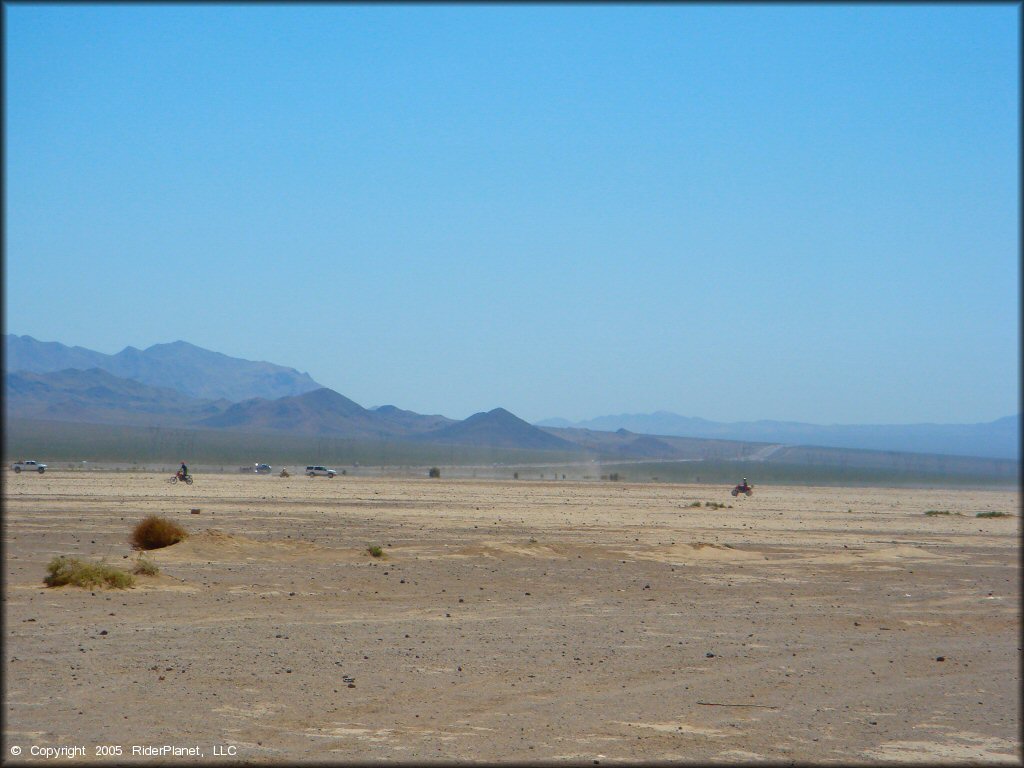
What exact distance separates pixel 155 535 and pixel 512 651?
11.7 metres

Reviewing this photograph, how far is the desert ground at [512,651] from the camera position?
31.4ft

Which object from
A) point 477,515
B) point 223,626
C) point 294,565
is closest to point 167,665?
point 223,626

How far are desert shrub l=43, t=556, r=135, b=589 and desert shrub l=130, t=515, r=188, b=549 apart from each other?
4709 mm

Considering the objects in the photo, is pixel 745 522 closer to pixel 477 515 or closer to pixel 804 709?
pixel 477 515

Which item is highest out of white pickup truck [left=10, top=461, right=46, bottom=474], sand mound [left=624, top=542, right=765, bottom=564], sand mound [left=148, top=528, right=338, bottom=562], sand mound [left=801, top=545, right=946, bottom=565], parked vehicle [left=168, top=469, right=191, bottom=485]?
white pickup truck [left=10, top=461, right=46, bottom=474]

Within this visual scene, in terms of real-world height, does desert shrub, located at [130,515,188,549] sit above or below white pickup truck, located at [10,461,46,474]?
below

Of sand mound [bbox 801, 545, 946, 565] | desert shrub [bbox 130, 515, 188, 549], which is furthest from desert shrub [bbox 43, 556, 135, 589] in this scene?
sand mound [bbox 801, 545, 946, 565]

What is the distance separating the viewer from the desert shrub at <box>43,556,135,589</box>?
17.0 m

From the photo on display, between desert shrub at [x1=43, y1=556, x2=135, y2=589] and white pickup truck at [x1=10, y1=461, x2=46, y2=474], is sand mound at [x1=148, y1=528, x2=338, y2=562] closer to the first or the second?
desert shrub at [x1=43, y1=556, x2=135, y2=589]

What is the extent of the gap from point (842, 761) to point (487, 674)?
14.8 ft

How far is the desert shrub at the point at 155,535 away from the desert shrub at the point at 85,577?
471 centimetres

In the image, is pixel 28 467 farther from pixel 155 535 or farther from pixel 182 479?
pixel 155 535

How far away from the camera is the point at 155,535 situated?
72.7ft

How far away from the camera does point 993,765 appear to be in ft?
29.7
